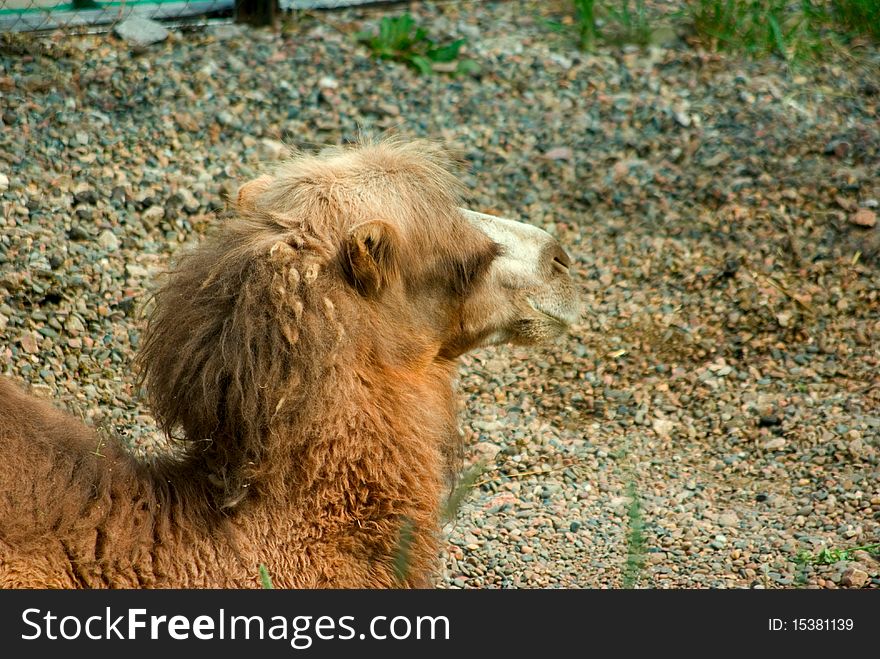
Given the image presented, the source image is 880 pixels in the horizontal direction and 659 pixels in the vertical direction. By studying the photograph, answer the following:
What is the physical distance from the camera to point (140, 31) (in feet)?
25.7

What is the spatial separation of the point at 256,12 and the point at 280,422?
5667mm

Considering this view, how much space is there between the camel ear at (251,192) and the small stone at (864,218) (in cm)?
415

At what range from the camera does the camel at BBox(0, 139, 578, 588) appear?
3.32 m

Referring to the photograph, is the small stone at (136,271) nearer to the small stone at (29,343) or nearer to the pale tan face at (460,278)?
the small stone at (29,343)

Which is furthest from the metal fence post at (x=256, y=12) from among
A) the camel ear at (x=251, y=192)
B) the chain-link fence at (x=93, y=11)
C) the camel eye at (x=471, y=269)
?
the camel eye at (x=471, y=269)

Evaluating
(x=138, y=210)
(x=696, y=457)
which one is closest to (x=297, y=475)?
(x=696, y=457)

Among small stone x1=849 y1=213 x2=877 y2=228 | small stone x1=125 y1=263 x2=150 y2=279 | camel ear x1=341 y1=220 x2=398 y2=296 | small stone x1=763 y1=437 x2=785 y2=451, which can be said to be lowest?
small stone x1=763 y1=437 x2=785 y2=451

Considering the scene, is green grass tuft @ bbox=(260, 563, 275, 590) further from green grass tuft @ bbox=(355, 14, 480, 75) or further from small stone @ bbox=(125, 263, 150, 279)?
green grass tuft @ bbox=(355, 14, 480, 75)

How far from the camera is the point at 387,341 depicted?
3.58m

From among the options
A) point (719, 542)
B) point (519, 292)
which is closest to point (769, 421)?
point (719, 542)

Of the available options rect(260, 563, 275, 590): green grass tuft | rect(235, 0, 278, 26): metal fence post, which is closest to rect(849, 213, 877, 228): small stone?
rect(235, 0, 278, 26): metal fence post

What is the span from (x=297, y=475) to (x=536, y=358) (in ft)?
10.2

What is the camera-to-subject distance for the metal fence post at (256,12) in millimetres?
8297

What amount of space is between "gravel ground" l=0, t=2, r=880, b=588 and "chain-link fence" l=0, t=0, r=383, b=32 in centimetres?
18
